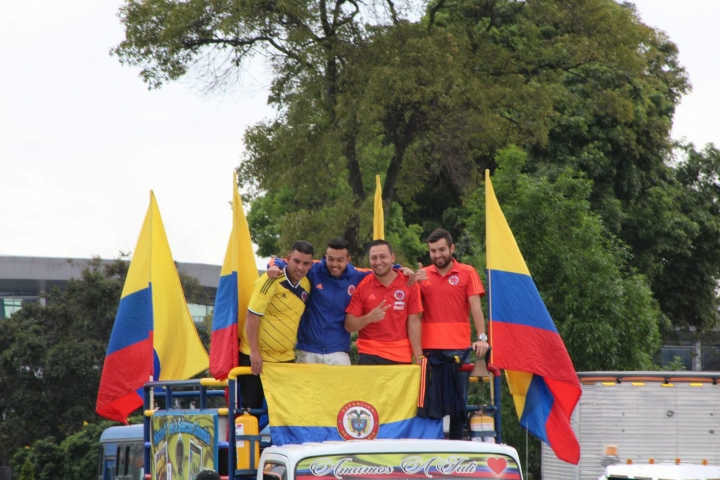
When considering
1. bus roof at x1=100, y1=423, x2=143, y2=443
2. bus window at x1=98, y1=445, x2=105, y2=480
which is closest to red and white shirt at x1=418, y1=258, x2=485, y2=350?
bus roof at x1=100, y1=423, x2=143, y2=443

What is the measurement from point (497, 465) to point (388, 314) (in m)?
1.92

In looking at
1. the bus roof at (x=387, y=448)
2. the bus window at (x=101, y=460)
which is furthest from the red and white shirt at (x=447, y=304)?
the bus window at (x=101, y=460)

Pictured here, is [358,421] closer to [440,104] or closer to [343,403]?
[343,403]

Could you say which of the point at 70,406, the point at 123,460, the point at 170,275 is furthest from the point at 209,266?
the point at 170,275

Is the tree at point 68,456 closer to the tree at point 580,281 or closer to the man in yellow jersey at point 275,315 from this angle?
the tree at point 580,281

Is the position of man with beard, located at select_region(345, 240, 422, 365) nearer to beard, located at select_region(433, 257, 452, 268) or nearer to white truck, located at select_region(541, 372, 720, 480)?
beard, located at select_region(433, 257, 452, 268)

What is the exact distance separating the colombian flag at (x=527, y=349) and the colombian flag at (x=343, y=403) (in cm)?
112

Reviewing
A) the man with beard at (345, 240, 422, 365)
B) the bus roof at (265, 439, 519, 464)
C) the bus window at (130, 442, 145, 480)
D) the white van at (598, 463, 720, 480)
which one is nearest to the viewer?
the bus roof at (265, 439, 519, 464)

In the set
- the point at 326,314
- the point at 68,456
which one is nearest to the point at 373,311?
the point at 326,314

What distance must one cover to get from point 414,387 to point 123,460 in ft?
47.1

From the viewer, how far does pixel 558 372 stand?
26.7ft

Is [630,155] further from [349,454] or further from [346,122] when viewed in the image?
[349,454]

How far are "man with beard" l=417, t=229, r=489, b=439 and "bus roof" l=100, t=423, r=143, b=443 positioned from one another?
1334 centimetres

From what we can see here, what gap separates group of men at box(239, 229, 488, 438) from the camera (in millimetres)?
7539
